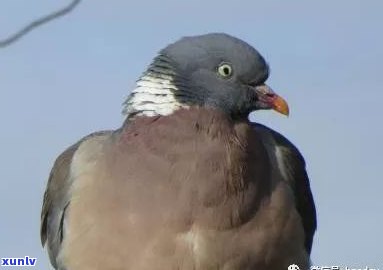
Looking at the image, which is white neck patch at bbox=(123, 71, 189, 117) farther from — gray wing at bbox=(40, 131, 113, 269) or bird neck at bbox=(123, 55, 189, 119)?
gray wing at bbox=(40, 131, 113, 269)

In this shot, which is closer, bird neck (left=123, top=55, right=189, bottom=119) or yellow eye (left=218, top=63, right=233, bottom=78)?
bird neck (left=123, top=55, right=189, bottom=119)

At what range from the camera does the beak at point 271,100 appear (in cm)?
548

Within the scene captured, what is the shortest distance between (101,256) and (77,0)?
1.36 meters

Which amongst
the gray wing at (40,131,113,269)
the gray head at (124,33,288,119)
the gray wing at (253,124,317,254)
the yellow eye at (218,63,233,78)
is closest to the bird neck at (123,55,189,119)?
the gray head at (124,33,288,119)

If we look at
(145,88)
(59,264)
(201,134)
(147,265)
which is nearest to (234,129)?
(201,134)

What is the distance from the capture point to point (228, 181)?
5.15 meters

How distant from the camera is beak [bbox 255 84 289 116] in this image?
548 cm

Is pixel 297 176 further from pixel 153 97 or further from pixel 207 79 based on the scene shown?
pixel 153 97

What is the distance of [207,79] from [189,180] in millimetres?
675

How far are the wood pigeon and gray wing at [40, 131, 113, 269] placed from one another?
0.06m

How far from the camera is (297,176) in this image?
5934 millimetres

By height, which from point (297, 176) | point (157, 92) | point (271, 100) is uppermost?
point (157, 92)

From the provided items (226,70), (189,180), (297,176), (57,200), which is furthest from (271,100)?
(57,200)

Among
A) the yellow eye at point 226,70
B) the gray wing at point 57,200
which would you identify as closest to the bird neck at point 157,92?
the yellow eye at point 226,70
